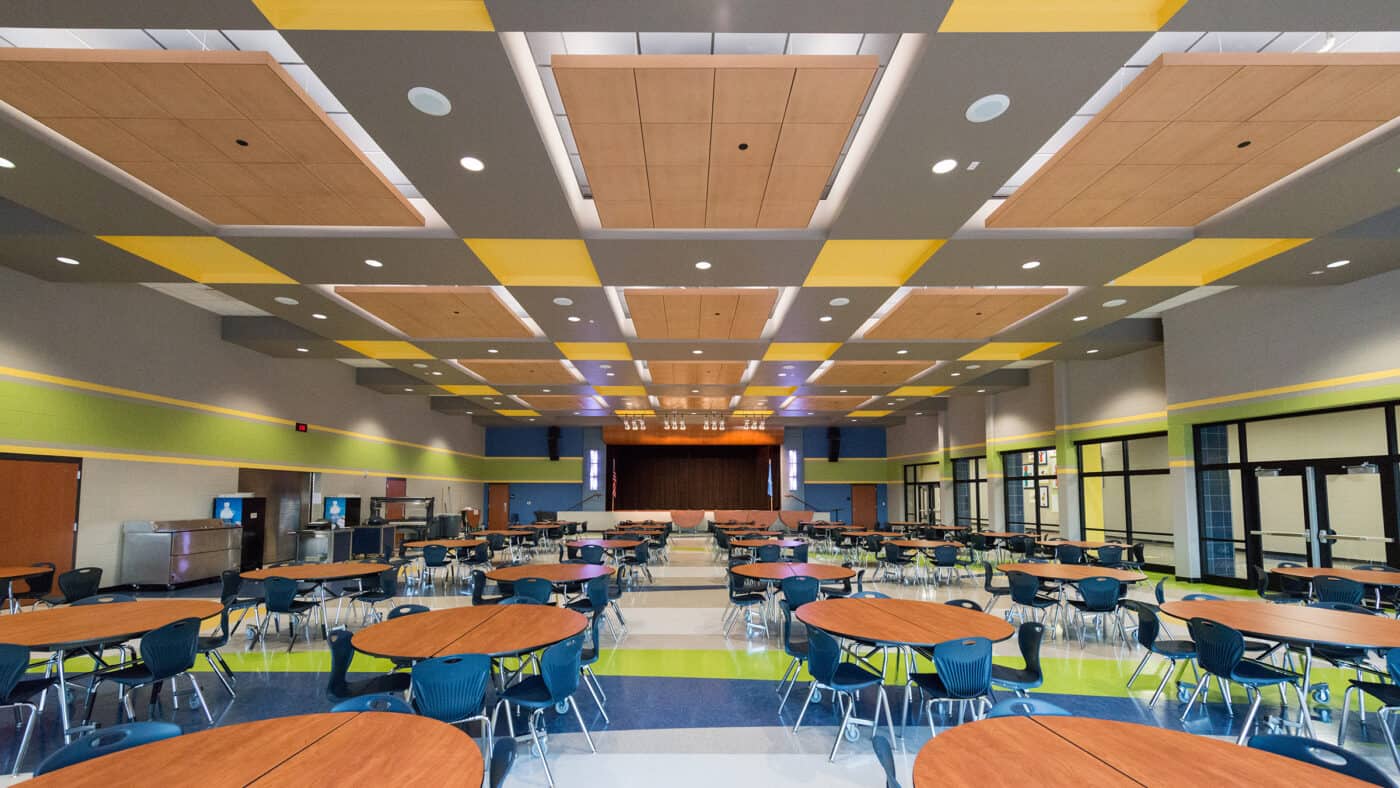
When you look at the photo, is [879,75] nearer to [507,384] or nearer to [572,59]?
[572,59]

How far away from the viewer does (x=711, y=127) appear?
5.04m

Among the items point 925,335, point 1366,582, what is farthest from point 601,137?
point 1366,582

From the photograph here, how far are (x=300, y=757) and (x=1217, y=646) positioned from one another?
18.4 feet

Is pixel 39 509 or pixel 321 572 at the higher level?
pixel 39 509

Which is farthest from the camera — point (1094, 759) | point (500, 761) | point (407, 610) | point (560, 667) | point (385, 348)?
point (385, 348)

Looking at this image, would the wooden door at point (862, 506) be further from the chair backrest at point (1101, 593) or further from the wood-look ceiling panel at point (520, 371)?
the chair backrest at point (1101, 593)

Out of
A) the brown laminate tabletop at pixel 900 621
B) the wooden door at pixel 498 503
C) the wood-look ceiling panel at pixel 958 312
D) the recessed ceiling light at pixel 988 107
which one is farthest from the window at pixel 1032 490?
the wooden door at pixel 498 503

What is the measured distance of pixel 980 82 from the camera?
4.44 meters

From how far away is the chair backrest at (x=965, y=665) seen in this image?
157 inches

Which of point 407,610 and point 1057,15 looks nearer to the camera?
point 1057,15

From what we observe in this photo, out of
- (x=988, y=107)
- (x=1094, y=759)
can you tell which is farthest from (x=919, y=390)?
(x=1094, y=759)

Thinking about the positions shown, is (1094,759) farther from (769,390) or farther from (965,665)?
(769,390)

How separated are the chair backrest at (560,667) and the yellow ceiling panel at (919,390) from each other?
14691 millimetres

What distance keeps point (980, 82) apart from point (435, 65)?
3.63 metres
